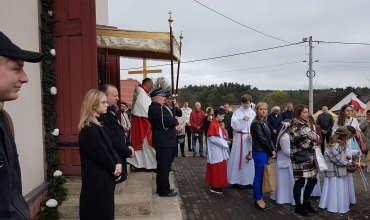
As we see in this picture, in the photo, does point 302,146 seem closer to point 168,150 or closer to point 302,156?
point 302,156

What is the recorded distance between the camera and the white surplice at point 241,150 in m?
6.56

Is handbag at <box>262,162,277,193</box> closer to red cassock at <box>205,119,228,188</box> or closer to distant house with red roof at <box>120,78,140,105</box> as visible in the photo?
red cassock at <box>205,119,228,188</box>

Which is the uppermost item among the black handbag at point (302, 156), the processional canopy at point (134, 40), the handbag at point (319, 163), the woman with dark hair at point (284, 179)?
the processional canopy at point (134, 40)

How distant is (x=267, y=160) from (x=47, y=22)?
429cm

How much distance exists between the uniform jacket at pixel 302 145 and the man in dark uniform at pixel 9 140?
414 centimetres

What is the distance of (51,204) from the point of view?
13.4 ft

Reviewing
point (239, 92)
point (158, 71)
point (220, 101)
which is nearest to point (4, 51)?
point (158, 71)

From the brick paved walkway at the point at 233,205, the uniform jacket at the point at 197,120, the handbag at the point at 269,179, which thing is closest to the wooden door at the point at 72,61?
the brick paved walkway at the point at 233,205

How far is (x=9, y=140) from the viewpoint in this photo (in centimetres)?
145

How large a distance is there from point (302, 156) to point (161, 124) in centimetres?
236

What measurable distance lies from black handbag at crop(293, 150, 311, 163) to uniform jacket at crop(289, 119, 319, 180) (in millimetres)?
49

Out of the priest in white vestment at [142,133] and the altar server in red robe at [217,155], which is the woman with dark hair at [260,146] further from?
the priest in white vestment at [142,133]

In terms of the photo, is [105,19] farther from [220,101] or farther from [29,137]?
[220,101]

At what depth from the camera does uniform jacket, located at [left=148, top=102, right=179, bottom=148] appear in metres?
5.07
